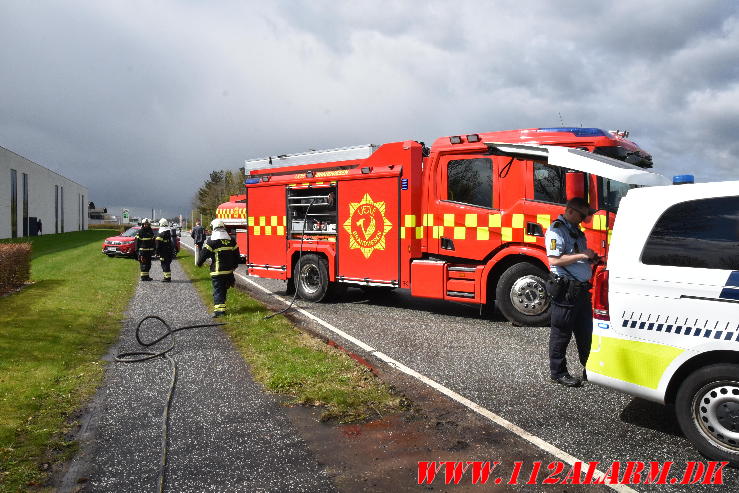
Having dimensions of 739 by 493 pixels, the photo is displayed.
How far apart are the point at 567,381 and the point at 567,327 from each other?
1.57ft

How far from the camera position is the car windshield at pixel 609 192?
6.38 meters

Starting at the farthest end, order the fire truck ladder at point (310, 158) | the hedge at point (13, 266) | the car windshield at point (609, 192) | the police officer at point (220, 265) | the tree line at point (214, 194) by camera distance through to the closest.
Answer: the tree line at point (214, 194) < the hedge at point (13, 266) < the fire truck ladder at point (310, 158) < the police officer at point (220, 265) < the car windshield at point (609, 192)

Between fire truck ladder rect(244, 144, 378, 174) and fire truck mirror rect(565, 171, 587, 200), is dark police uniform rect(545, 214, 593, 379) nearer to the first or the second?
fire truck mirror rect(565, 171, 587, 200)

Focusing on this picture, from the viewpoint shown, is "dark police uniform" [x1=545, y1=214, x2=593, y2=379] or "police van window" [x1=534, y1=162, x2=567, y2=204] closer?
"dark police uniform" [x1=545, y1=214, x2=593, y2=379]

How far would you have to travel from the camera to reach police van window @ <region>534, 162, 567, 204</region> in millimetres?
6730

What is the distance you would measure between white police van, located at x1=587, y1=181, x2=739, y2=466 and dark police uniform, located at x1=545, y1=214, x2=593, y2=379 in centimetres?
82

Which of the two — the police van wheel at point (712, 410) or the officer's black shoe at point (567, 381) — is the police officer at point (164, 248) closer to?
the officer's black shoe at point (567, 381)

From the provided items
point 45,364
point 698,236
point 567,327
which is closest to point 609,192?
point 567,327

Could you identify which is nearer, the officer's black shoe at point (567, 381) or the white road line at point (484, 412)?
the white road line at point (484, 412)

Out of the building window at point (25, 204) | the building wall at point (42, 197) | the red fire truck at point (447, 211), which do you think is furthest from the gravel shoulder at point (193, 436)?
the building window at point (25, 204)

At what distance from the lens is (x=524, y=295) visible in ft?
23.2

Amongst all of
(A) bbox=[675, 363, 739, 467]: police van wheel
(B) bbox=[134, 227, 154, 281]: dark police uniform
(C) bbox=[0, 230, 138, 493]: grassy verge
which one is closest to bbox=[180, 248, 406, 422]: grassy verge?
(C) bbox=[0, 230, 138, 493]: grassy verge

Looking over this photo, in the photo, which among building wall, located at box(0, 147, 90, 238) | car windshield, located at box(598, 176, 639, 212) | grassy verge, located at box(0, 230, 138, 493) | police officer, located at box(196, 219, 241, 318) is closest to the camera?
grassy verge, located at box(0, 230, 138, 493)

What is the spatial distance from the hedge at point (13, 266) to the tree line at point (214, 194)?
4650 cm
